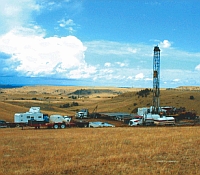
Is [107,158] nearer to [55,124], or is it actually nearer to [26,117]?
[55,124]

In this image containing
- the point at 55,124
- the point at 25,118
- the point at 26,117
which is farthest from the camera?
the point at 26,117

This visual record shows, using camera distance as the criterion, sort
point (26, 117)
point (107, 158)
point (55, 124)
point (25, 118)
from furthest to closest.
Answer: point (26, 117), point (25, 118), point (55, 124), point (107, 158)

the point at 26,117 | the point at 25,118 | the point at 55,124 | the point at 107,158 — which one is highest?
the point at 107,158

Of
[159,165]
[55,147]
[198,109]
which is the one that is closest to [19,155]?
[55,147]

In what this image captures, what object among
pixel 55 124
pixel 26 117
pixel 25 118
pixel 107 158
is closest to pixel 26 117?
pixel 26 117

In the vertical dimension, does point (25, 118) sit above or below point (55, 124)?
above

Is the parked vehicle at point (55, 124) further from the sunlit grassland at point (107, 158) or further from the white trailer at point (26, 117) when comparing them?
the sunlit grassland at point (107, 158)

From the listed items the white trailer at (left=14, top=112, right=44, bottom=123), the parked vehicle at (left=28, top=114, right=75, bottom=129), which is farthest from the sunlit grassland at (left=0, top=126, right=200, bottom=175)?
the white trailer at (left=14, top=112, right=44, bottom=123)

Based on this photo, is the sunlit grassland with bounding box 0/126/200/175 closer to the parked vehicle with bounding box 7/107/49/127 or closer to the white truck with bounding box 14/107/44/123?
the parked vehicle with bounding box 7/107/49/127

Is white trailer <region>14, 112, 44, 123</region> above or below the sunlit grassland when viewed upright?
below

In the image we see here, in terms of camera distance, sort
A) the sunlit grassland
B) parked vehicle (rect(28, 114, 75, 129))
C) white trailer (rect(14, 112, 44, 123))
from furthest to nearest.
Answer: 1. white trailer (rect(14, 112, 44, 123))
2. parked vehicle (rect(28, 114, 75, 129))
3. the sunlit grassland

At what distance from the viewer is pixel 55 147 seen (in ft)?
58.5

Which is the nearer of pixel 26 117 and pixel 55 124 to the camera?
pixel 55 124

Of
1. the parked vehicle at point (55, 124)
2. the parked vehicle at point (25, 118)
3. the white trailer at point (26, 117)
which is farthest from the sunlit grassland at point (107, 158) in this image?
the white trailer at point (26, 117)
